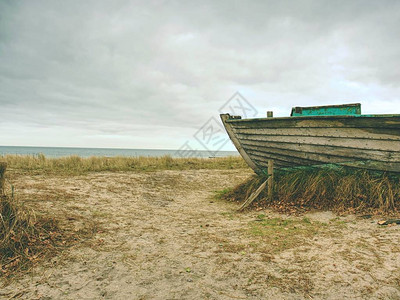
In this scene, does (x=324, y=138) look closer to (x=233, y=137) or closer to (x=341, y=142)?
(x=341, y=142)

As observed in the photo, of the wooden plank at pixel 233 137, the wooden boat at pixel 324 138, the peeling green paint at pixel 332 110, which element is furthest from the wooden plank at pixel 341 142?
the wooden plank at pixel 233 137

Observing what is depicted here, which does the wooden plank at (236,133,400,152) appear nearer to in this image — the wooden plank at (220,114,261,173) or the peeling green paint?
the peeling green paint

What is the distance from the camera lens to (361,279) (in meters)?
2.74

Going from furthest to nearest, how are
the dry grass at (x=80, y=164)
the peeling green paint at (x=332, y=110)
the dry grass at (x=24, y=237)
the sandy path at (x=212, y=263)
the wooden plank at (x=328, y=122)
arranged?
the dry grass at (x=80, y=164) → the peeling green paint at (x=332, y=110) → the wooden plank at (x=328, y=122) → the dry grass at (x=24, y=237) → the sandy path at (x=212, y=263)

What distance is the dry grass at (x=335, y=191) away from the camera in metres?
5.13

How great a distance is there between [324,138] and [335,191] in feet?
3.95

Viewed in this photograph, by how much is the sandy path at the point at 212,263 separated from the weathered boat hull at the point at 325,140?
1.33m

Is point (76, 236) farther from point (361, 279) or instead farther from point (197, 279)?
point (361, 279)

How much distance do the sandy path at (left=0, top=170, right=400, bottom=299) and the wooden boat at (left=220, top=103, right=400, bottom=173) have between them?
1.35 m

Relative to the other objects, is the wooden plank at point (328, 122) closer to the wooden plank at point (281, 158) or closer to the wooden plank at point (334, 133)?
the wooden plank at point (334, 133)

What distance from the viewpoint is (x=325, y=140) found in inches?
224

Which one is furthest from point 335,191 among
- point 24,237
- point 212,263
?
point 24,237

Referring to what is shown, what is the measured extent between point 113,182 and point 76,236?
17.6ft

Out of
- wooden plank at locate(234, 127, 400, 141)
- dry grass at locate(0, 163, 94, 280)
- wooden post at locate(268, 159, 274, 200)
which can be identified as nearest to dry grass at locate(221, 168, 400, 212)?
wooden post at locate(268, 159, 274, 200)
